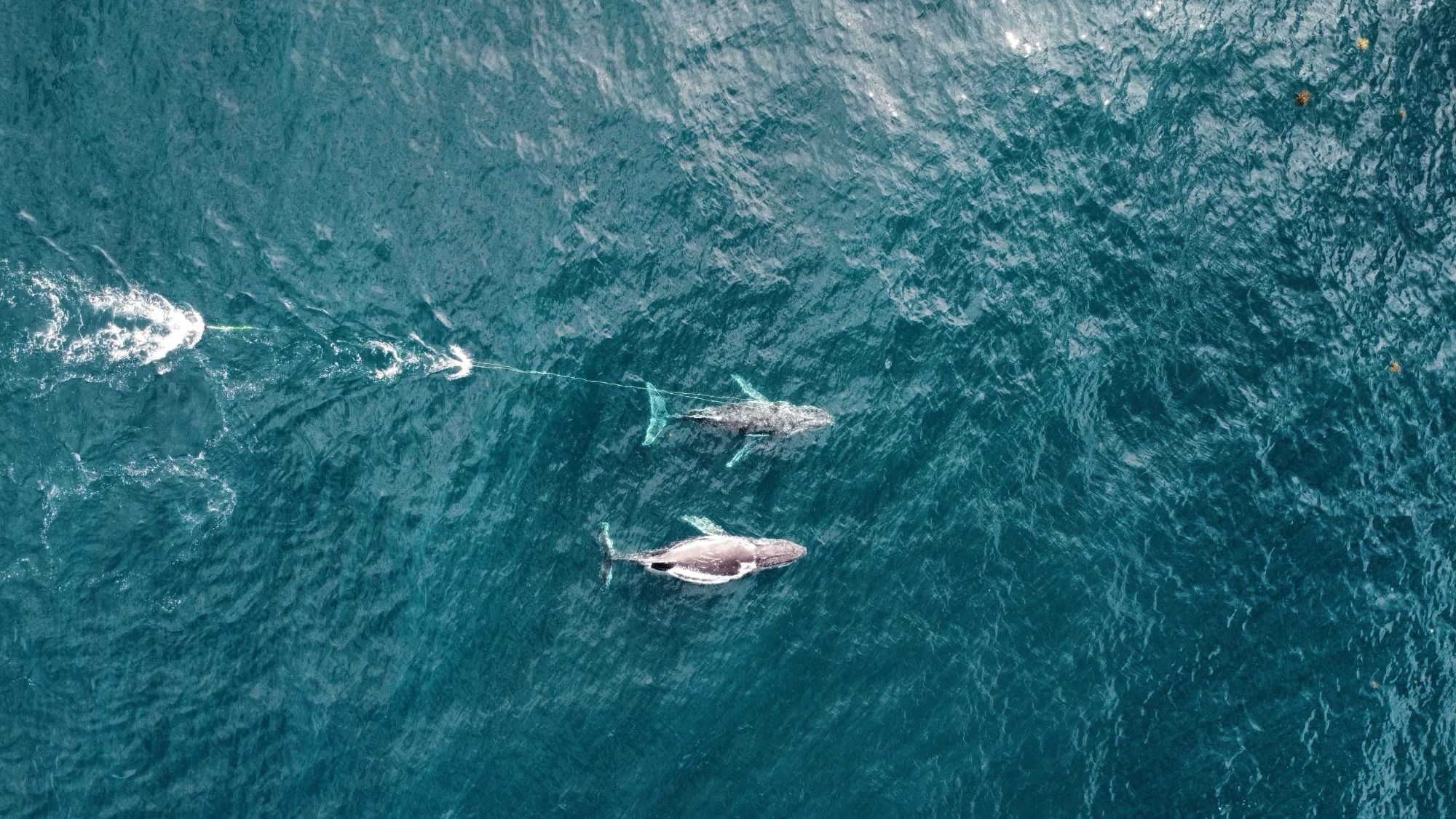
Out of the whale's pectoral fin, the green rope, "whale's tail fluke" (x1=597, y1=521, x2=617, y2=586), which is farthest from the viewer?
the whale's pectoral fin

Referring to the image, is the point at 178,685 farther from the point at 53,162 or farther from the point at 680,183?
the point at 680,183

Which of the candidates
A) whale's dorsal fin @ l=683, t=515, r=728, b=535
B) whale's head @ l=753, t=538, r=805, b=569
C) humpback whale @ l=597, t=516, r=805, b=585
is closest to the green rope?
whale's dorsal fin @ l=683, t=515, r=728, b=535

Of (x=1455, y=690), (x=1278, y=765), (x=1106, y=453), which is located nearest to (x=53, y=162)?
(x=1106, y=453)

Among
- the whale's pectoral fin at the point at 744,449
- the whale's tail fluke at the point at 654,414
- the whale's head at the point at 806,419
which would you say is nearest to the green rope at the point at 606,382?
the whale's tail fluke at the point at 654,414

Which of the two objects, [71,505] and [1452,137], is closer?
[71,505]

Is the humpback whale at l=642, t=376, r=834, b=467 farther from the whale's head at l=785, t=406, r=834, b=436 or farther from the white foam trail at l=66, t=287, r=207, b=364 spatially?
the white foam trail at l=66, t=287, r=207, b=364

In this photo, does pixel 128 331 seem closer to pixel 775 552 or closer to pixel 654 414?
pixel 654 414

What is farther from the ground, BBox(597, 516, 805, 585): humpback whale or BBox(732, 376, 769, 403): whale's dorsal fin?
BBox(732, 376, 769, 403): whale's dorsal fin

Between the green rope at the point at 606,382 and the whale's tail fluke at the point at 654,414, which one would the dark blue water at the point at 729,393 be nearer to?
the green rope at the point at 606,382
